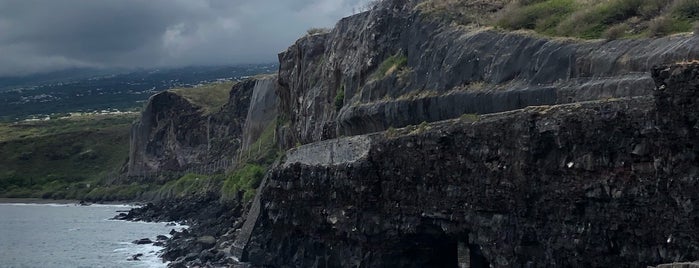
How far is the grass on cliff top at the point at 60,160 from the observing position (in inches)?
5320

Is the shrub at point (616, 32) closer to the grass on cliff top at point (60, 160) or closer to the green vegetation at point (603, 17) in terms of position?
the green vegetation at point (603, 17)

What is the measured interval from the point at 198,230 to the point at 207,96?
73.4 m

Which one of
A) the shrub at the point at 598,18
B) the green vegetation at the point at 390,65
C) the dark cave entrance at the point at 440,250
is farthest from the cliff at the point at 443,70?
the dark cave entrance at the point at 440,250

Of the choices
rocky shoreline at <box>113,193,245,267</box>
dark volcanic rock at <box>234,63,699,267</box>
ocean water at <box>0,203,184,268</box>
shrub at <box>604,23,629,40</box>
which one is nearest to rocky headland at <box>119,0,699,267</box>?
dark volcanic rock at <box>234,63,699,267</box>

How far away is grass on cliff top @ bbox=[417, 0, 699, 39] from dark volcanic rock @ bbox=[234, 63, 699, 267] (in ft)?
13.4

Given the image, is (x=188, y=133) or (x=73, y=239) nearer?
(x=73, y=239)

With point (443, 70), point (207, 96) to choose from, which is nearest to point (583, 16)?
point (443, 70)

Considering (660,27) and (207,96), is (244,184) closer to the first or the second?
(660,27)

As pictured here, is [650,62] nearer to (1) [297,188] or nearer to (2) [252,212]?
(1) [297,188]

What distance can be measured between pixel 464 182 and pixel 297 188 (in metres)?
14.4

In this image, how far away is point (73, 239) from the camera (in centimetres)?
6500

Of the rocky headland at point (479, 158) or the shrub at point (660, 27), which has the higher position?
the shrub at point (660, 27)

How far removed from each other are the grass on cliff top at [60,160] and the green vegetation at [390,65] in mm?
99915

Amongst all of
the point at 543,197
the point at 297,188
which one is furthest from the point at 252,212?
the point at 543,197
